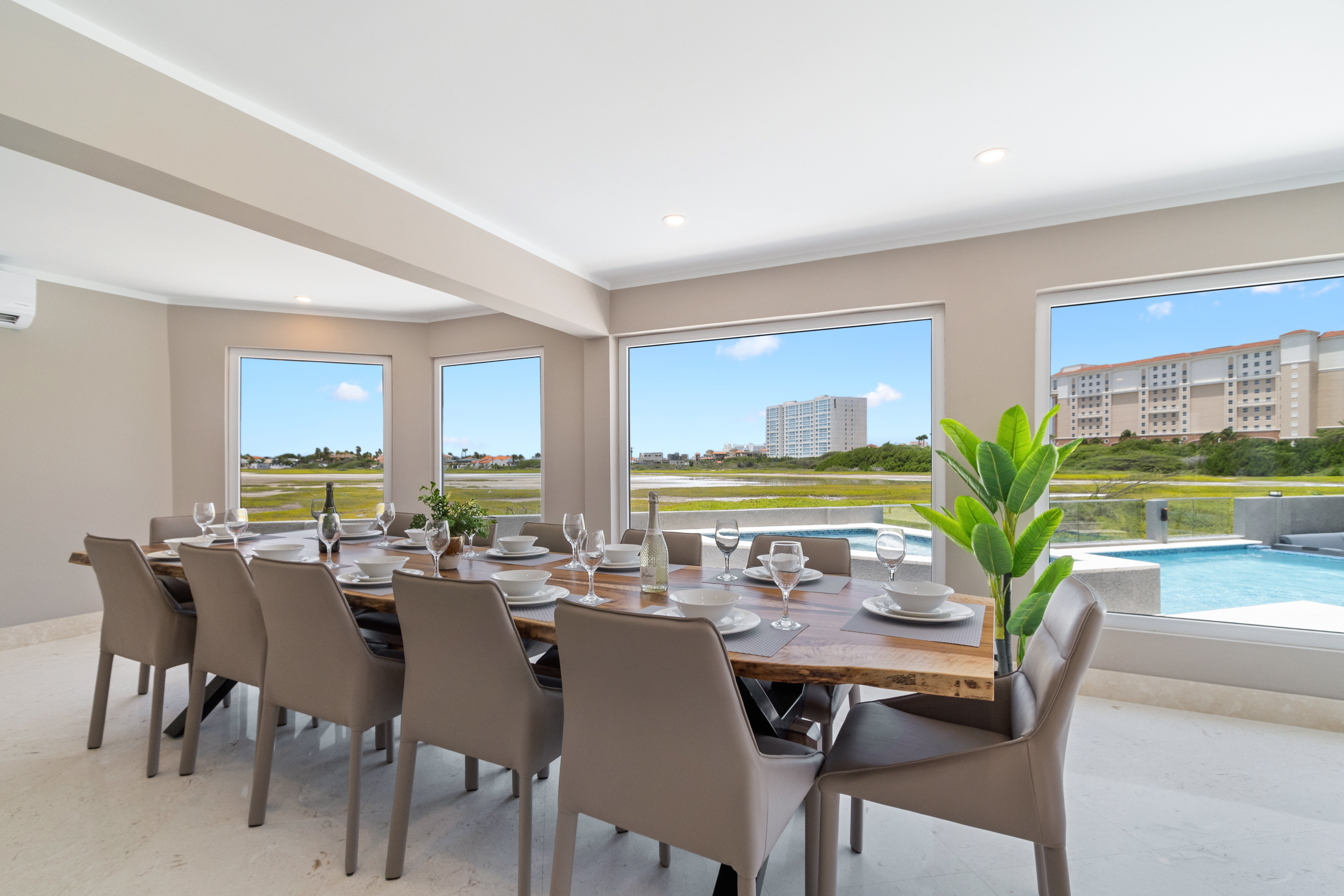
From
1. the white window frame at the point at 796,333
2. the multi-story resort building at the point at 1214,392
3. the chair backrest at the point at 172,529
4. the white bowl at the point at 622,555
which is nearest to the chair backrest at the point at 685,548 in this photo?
the white bowl at the point at 622,555

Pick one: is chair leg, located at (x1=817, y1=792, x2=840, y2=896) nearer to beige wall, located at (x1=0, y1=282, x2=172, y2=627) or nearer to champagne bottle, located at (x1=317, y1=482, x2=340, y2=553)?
champagne bottle, located at (x1=317, y1=482, x2=340, y2=553)

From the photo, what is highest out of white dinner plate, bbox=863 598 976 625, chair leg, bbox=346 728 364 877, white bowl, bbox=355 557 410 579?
white bowl, bbox=355 557 410 579

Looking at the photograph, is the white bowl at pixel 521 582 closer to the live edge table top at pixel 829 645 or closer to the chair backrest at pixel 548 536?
the live edge table top at pixel 829 645

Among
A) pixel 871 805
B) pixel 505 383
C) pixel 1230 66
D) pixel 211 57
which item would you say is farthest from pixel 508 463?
pixel 1230 66

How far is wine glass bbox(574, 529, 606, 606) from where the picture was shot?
6.42 feet

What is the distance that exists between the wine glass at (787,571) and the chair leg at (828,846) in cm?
40

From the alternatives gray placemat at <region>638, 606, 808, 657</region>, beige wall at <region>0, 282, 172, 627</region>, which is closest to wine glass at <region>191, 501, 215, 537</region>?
beige wall at <region>0, 282, 172, 627</region>

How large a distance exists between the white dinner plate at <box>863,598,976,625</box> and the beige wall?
5.08m

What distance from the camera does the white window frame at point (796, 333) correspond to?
3613 millimetres

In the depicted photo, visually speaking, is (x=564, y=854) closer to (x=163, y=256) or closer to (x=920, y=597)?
(x=920, y=597)

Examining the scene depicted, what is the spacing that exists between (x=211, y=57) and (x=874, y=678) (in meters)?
2.68

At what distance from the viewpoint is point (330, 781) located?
7.66 feet

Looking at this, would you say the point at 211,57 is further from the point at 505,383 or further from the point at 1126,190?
the point at 1126,190

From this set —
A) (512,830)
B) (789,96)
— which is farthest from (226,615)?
(789,96)
